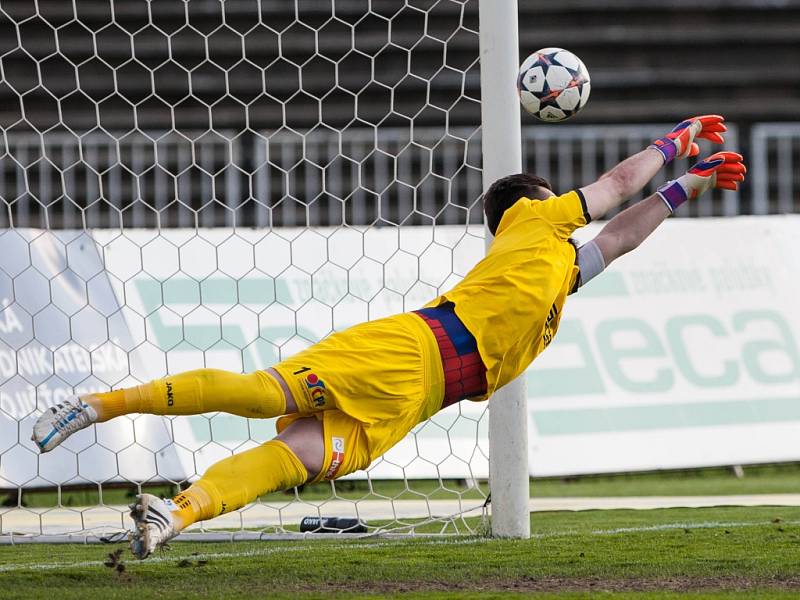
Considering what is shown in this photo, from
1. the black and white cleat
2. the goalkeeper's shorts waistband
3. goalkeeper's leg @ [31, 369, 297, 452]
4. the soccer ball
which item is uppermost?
the soccer ball

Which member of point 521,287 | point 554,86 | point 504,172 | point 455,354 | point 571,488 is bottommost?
point 571,488

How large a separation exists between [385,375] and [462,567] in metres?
0.90

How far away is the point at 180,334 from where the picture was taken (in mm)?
8500

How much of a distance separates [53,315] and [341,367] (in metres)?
4.18

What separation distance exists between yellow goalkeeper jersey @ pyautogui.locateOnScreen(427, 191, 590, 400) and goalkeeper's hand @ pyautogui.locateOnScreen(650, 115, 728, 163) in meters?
0.51

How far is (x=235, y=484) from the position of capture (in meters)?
4.32

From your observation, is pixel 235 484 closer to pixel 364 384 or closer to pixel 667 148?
pixel 364 384

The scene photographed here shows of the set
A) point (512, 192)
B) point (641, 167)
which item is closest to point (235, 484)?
point (512, 192)

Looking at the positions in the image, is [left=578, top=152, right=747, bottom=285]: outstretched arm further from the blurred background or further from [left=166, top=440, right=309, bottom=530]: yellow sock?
the blurred background

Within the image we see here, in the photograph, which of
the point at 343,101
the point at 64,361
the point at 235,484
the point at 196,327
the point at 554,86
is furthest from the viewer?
the point at 343,101

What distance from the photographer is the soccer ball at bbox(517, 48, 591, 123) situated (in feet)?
17.8

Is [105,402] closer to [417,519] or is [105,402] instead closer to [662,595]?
[662,595]

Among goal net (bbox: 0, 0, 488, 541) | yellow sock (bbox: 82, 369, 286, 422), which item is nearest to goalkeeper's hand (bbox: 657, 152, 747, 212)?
goal net (bbox: 0, 0, 488, 541)

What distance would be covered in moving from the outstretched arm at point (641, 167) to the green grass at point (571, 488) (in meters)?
3.32
